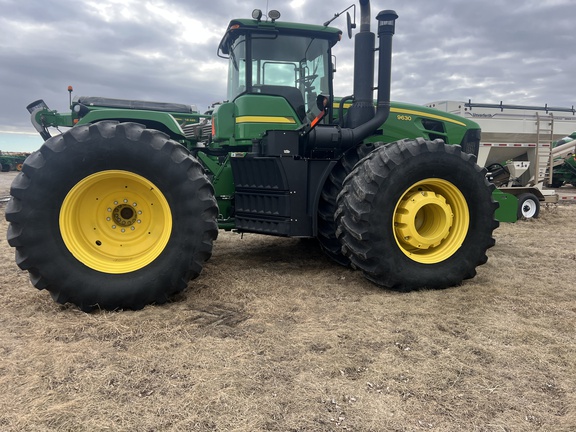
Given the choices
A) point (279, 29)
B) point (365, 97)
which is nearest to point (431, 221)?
point (365, 97)

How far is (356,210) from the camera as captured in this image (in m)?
3.97

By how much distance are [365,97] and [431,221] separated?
59.9 inches

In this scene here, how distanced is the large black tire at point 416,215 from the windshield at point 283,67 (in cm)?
130

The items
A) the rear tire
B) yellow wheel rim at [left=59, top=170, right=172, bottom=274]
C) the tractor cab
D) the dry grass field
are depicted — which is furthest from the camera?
the rear tire

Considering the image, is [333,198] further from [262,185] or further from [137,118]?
[137,118]

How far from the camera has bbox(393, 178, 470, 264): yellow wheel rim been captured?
13.7ft

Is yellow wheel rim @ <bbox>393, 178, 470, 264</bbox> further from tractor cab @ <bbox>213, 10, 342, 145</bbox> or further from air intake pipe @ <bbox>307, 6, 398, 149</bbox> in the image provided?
tractor cab @ <bbox>213, 10, 342, 145</bbox>

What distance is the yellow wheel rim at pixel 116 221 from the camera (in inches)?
139

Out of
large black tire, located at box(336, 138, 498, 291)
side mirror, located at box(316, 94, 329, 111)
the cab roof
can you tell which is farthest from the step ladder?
side mirror, located at box(316, 94, 329, 111)

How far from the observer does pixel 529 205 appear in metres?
9.23

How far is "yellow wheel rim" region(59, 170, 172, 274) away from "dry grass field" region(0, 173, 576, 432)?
1.53ft

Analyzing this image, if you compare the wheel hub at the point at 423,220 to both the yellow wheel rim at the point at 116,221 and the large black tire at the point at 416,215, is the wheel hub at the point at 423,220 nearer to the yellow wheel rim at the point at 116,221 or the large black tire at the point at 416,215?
the large black tire at the point at 416,215

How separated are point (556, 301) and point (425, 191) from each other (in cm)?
149

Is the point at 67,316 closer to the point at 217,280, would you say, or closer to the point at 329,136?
the point at 217,280
